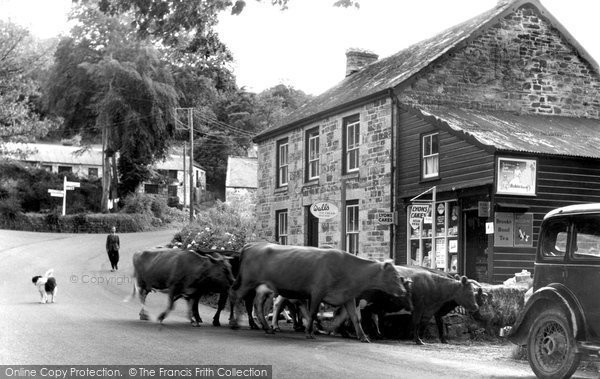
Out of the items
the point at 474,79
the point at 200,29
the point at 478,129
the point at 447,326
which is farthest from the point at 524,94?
the point at 200,29

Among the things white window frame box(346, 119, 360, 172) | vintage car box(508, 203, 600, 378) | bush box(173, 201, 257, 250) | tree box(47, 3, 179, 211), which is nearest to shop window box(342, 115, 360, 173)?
white window frame box(346, 119, 360, 172)

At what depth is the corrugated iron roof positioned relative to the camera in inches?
815

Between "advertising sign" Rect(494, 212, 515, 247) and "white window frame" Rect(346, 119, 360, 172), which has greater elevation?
"white window frame" Rect(346, 119, 360, 172)

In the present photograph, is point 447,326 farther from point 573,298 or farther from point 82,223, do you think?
point 82,223

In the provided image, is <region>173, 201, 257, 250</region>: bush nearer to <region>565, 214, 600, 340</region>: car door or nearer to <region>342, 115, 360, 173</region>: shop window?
<region>342, 115, 360, 173</region>: shop window

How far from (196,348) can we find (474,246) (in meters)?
11.7

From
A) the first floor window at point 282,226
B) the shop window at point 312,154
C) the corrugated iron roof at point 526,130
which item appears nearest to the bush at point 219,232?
the first floor window at point 282,226

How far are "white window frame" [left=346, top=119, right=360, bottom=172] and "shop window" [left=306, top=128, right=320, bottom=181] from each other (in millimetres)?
2171

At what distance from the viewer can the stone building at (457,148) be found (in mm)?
20734

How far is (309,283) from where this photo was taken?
49.3 ft

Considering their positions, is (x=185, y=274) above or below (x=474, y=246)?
below

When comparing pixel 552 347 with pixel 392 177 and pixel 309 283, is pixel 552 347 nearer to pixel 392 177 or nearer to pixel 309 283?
pixel 309 283

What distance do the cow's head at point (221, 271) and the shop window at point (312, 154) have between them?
1315 cm

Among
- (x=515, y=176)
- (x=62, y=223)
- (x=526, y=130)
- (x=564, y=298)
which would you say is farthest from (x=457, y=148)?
(x=62, y=223)
